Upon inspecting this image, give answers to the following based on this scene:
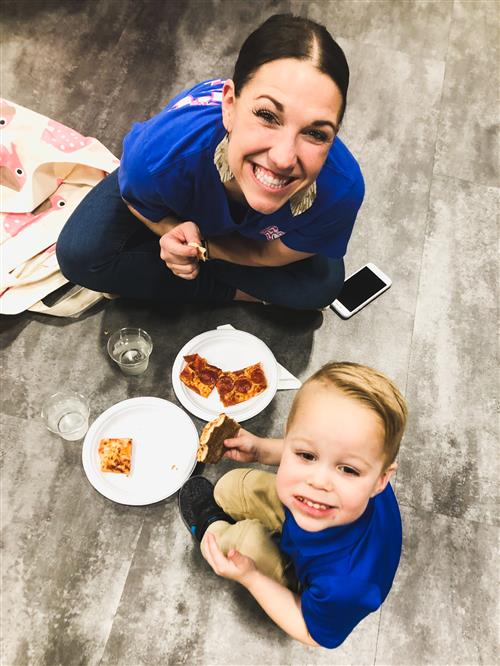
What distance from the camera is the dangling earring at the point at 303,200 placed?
142 centimetres

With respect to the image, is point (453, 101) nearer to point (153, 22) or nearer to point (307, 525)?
point (153, 22)

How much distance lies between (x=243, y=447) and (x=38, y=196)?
1109 mm

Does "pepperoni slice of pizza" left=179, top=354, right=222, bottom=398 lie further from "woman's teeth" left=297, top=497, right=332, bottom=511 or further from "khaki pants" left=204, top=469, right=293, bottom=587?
"woman's teeth" left=297, top=497, right=332, bottom=511

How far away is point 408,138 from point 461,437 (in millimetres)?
1222

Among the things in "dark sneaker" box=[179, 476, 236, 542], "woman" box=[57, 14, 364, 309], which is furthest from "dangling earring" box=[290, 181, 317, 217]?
"dark sneaker" box=[179, 476, 236, 542]

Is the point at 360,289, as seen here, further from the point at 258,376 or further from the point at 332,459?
the point at 332,459

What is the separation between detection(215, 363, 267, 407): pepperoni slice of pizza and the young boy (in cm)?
48

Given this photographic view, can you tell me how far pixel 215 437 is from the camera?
5.26 feet

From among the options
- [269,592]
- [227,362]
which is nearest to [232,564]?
[269,592]

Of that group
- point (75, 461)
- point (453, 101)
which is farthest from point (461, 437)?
point (453, 101)

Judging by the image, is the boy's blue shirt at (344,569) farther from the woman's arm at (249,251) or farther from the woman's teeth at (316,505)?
the woman's arm at (249,251)

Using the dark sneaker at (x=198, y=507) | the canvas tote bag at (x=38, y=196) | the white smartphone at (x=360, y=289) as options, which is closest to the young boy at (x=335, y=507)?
the dark sneaker at (x=198, y=507)

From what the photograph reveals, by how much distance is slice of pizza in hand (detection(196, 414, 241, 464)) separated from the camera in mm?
1585

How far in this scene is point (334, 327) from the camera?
2.06 m
